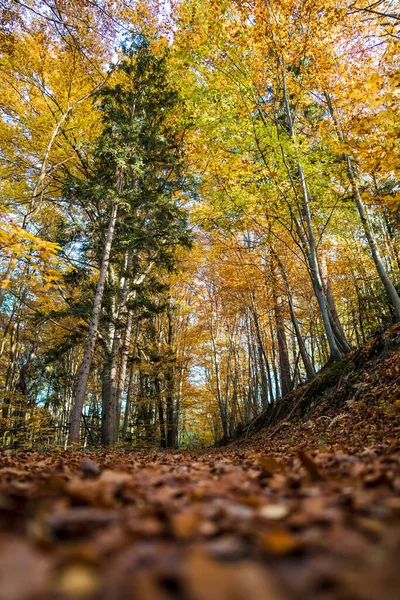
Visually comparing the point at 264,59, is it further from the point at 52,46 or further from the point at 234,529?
the point at 234,529

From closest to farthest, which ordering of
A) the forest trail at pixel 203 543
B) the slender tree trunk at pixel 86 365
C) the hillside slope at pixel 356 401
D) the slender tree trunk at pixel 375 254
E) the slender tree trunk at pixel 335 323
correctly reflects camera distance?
the forest trail at pixel 203 543
the hillside slope at pixel 356 401
the slender tree trunk at pixel 375 254
the slender tree trunk at pixel 86 365
the slender tree trunk at pixel 335 323

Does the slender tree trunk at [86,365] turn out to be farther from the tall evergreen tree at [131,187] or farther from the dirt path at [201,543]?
the dirt path at [201,543]

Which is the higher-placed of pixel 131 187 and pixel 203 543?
pixel 131 187

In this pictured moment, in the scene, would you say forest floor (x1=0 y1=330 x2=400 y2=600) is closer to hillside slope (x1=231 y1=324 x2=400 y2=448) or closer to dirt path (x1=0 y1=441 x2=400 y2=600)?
dirt path (x1=0 y1=441 x2=400 y2=600)

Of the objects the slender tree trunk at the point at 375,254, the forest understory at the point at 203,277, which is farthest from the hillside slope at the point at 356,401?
the slender tree trunk at the point at 375,254

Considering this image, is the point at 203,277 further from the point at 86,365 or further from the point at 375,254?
the point at 375,254

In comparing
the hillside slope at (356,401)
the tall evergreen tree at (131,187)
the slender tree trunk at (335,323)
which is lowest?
the hillside slope at (356,401)

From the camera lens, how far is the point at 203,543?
2.63 ft

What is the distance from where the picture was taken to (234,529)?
0.91 m

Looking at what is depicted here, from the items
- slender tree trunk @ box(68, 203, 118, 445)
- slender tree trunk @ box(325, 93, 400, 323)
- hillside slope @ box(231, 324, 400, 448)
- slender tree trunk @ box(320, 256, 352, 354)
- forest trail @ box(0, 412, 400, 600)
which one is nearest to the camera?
forest trail @ box(0, 412, 400, 600)

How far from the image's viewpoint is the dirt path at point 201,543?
58 cm

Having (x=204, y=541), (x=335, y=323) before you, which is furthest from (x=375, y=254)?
(x=204, y=541)

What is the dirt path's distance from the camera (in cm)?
58

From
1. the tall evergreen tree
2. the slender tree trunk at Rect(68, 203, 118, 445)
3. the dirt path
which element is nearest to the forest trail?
the dirt path
